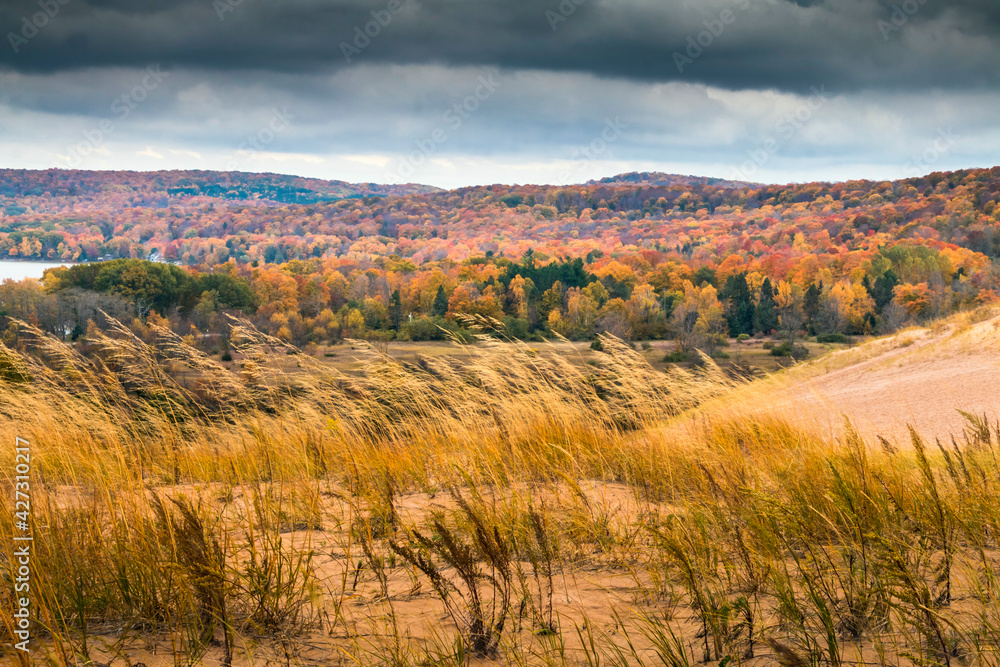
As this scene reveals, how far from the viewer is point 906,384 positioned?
1302 centimetres

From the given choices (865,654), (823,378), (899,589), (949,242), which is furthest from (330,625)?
(949,242)

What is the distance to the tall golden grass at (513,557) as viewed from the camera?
211 centimetres

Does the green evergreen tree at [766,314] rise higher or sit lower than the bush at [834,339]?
higher

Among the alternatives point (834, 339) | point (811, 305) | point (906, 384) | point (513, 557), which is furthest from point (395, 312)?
point (513, 557)

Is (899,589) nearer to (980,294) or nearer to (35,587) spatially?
(35,587)

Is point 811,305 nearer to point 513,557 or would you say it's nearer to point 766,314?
point 766,314

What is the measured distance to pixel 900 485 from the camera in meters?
3.08

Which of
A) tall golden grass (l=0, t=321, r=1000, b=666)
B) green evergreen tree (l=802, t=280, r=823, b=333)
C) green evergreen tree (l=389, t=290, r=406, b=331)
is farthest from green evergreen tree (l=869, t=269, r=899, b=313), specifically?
tall golden grass (l=0, t=321, r=1000, b=666)

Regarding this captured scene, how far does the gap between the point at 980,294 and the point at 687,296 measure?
104ft

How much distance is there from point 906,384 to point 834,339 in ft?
177

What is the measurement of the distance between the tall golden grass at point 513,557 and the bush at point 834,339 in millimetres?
63340

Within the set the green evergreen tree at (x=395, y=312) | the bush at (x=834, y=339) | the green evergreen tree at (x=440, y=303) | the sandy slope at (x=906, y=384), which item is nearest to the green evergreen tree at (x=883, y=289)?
the bush at (x=834, y=339)

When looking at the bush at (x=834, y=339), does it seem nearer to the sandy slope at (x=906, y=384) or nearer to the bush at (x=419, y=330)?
the bush at (x=419, y=330)

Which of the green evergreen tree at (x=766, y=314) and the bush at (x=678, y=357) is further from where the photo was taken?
the green evergreen tree at (x=766, y=314)
